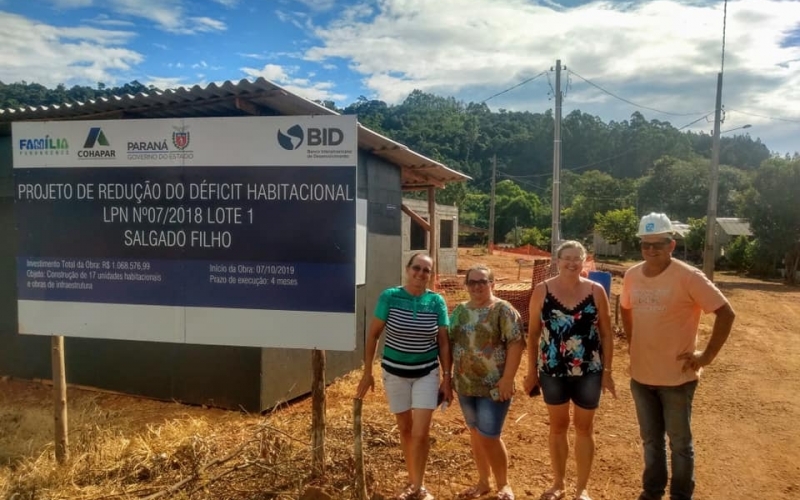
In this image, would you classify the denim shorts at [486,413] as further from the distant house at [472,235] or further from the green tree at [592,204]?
the green tree at [592,204]

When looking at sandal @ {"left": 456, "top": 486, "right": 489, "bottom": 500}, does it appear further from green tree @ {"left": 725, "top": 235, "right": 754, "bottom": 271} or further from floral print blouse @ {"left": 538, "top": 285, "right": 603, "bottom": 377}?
green tree @ {"left": 725, "top": 235, "right": 754, "bottom": 271}

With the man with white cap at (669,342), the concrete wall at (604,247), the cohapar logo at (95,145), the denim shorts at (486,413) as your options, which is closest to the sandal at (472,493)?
the denim shorts at (486,413)

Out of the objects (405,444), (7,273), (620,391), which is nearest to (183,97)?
(405,444)

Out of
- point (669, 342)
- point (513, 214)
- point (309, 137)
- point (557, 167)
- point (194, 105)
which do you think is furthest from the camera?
point (513, 214)

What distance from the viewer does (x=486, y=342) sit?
10.9 ft

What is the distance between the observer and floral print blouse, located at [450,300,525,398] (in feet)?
10.8

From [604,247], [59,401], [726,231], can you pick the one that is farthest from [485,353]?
[604,247]

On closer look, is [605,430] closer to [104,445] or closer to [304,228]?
[304,228]

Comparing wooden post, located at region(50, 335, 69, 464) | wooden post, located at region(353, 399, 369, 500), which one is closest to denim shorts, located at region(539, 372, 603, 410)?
wooden post, located at region(353, 399, 369, 500)

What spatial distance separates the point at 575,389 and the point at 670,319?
67 cm

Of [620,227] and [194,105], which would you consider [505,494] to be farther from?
[620,227]

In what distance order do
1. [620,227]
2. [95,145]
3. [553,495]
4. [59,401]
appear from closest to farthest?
[553,495]
[95,145]
[59,401]
[620,227]

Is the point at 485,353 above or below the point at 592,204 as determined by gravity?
Result: below

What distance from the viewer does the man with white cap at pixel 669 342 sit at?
3.09 m
